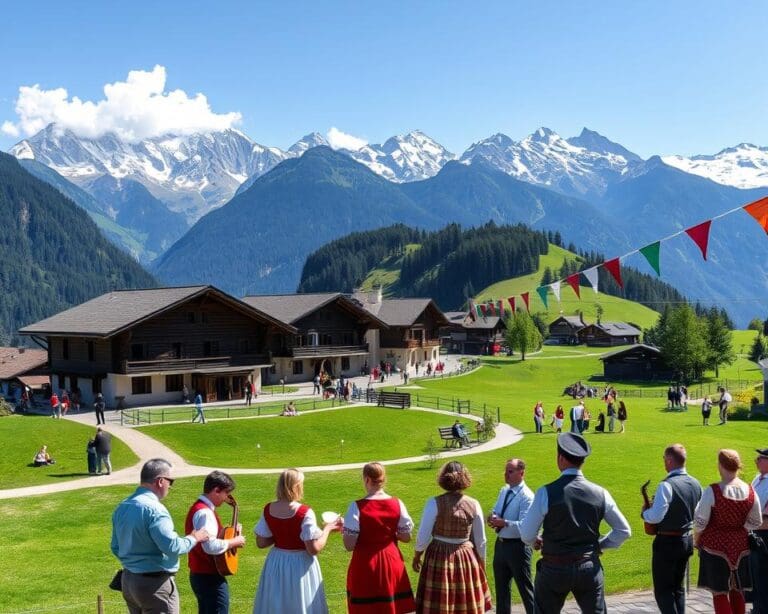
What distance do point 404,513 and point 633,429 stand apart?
36.5 metres

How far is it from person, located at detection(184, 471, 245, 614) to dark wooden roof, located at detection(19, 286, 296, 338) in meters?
42.8

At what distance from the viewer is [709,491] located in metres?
9.71

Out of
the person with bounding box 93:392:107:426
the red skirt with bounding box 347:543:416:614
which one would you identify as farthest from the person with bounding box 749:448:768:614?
the person with bounding box 93:392:107:426

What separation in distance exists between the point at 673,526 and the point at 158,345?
47598 millimetres

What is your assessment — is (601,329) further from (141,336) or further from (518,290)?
(141,336)

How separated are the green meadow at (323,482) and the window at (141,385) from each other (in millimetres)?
11535

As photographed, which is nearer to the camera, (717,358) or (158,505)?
(158,505)

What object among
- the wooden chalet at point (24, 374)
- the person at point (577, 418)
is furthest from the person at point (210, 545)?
the wooden chalet at point (24, 374)

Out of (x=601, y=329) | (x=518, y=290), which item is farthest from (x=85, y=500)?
(x=518, y=290)

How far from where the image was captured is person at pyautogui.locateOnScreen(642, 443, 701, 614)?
973 cm

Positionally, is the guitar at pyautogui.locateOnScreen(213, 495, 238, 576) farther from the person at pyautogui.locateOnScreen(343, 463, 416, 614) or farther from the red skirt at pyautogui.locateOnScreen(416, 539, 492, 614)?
the red skirt at pyautogui.locateOnScreen(416, 539, 492, 614)

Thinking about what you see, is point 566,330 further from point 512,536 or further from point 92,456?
point 512,536

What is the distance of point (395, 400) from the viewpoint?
1933 inches

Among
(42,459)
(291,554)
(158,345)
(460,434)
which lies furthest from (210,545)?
(158,345)
